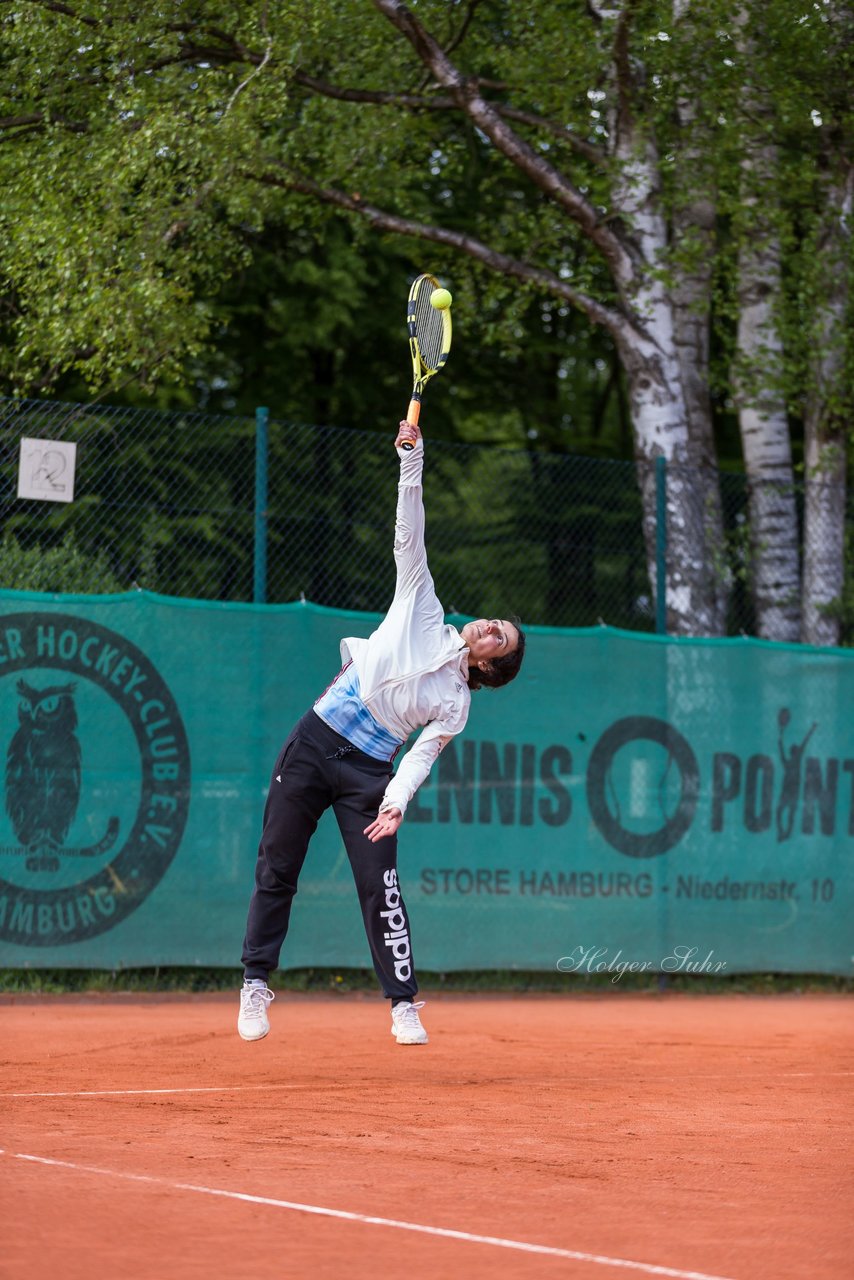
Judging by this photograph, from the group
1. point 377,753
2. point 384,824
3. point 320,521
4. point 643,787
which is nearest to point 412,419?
point 377,753

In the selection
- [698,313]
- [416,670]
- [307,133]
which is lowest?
[416,670]

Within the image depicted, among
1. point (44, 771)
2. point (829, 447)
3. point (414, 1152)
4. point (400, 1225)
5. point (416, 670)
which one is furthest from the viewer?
point (829, 447)

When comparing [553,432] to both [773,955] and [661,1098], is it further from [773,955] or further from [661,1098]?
[661,1098]

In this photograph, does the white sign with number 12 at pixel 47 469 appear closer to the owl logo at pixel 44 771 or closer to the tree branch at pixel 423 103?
the owl logo at pixel 44 771

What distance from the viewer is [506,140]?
11.7 metres

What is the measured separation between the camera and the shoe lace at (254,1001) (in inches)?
249

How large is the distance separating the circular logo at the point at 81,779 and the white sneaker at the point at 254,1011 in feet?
8.84

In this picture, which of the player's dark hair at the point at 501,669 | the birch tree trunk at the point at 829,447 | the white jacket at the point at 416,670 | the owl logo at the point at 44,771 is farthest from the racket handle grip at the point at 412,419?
the birch tree trunk at the point at 829,447

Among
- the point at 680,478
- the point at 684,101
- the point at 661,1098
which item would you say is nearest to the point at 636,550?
the point at 680,478

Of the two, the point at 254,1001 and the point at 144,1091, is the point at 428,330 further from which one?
the point at 144,1091

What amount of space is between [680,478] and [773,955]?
3.11 metres

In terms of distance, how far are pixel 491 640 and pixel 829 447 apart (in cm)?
721

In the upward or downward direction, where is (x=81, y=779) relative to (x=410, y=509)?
downward

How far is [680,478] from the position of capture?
11.0 m
